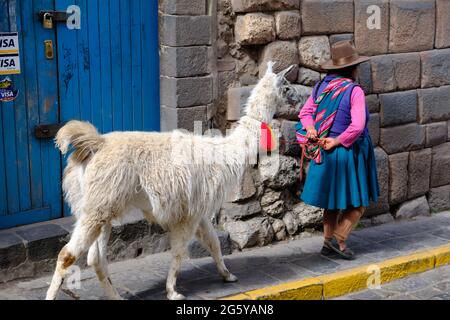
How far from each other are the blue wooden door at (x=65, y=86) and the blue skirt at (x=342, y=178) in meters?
1.60

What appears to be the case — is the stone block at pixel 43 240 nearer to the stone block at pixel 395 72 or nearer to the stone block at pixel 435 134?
the stone block at pixel 395 72

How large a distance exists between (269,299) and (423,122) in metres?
3.25

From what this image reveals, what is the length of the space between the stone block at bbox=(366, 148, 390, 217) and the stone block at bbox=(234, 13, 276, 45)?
1.76 m

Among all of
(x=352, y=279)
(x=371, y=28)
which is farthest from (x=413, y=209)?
(x=352, y=279)

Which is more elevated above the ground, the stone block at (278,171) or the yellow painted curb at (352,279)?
the stone block at (278,171)

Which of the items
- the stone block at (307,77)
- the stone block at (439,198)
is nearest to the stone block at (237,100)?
the stone block at (307,77)

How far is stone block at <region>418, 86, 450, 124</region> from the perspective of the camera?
302 inches

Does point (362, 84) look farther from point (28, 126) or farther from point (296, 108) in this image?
point (28, 126)

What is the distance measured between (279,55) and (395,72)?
1.50m

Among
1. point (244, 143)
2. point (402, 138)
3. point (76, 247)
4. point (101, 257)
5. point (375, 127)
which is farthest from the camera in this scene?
point (402, 138)

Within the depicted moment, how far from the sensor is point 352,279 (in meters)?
5.91

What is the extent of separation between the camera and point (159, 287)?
18.2 ft

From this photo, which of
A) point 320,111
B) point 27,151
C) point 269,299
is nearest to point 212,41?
point 320,111

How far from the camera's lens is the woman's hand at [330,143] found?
587 centimetres
